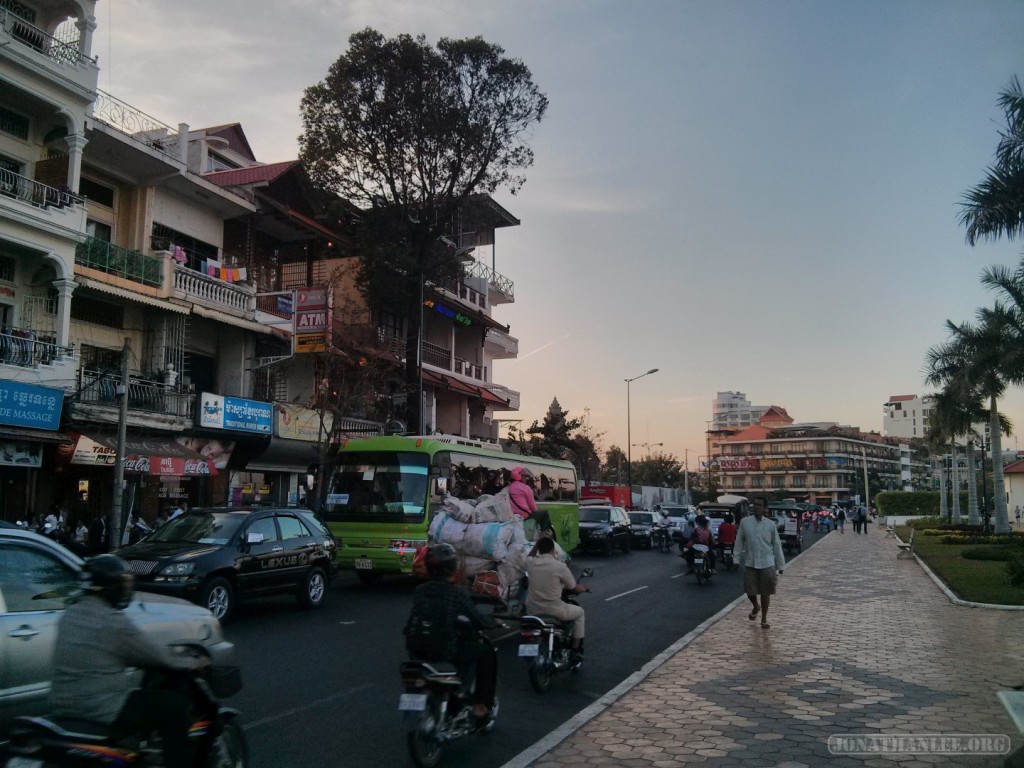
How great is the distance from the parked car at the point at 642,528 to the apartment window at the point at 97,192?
20781mm

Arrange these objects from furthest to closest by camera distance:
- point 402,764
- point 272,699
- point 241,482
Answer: point 241,482, point 272,699, point 402,764

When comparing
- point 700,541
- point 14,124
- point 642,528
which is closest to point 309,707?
point 700,541

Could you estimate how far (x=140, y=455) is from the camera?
68.0 feet

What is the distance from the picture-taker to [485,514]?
12.9m

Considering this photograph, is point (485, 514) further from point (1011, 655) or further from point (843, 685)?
point (1011, 655)

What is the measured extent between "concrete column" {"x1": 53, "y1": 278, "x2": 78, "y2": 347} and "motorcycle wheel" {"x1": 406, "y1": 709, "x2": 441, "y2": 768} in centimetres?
1743

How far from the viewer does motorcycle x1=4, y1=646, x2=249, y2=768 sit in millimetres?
3977

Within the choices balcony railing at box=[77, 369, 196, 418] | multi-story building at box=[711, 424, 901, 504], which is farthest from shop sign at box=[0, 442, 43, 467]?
multi-story building at box=[711, 424, 901, 504]

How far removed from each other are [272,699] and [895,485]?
15685cm

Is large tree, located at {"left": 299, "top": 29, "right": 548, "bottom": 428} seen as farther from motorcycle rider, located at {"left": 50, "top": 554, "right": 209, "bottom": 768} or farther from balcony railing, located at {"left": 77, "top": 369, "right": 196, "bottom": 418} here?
motorcycle rider, located at {"left": 50, "top": 554, "right": 209, "bottom": 768}

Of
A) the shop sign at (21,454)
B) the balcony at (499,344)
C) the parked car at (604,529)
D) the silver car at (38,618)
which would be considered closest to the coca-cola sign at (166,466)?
the shop sign at (21,454)

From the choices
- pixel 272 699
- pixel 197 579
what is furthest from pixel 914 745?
pixel 197 579

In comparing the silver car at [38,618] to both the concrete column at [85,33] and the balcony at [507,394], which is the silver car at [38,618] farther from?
the balcony at [507,394]

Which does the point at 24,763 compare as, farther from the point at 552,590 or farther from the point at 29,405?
the point at 29,405
